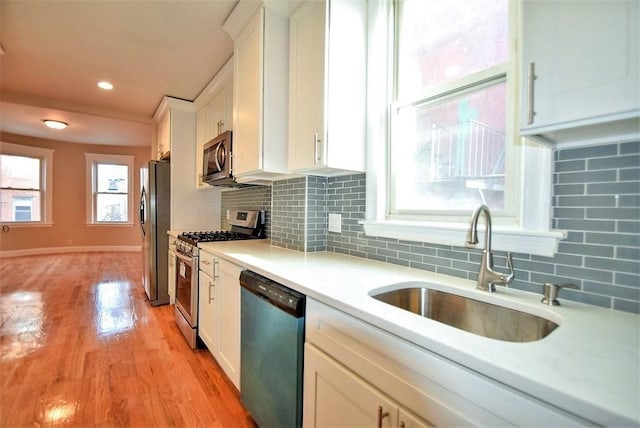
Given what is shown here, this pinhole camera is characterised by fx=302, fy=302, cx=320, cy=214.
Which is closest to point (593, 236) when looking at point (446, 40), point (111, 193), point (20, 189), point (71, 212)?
point (446, 40)

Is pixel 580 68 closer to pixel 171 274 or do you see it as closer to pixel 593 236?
pixel 593 236

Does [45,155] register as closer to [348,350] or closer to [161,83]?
[161,83]

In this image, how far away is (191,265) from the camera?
2.41 meters

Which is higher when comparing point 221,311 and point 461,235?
point 461,235

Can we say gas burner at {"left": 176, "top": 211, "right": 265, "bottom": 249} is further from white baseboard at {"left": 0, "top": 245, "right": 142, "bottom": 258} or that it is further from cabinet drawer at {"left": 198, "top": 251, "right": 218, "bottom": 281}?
white baseboard at {"left": 0, "top": 245, "right": 142, "bottom": 258}

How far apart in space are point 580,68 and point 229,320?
6.29 ft

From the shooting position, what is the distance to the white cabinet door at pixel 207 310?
6.81ft

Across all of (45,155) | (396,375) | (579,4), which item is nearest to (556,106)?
(579,4)

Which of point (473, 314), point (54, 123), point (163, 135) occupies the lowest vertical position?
point (473, 314)

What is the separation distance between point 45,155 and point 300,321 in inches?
303

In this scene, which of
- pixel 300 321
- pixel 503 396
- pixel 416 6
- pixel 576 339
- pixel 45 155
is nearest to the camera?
pixel 503 396

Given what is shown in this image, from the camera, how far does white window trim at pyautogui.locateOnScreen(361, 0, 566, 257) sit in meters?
1.05

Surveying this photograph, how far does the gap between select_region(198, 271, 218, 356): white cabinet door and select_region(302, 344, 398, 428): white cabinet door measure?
1108 millimetres

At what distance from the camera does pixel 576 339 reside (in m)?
0.72
